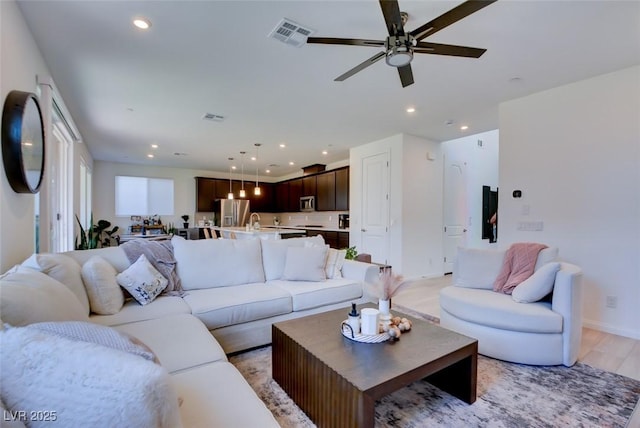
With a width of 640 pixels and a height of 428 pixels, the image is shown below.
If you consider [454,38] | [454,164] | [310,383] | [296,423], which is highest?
[454,38]

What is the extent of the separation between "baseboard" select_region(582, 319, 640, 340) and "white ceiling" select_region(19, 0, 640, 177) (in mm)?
2546

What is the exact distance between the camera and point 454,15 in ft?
5.49

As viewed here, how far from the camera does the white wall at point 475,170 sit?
6.05 metres

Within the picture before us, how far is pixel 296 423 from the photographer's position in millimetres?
1646

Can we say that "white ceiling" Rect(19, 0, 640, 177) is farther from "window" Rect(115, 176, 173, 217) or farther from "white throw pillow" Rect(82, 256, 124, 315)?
"window" Rect(115, 176, 173, 217)

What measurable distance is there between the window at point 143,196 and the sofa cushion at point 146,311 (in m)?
6.22

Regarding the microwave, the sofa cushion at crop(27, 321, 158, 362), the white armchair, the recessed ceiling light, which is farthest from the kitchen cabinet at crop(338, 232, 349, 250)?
the sofa cushion at crop(27, 321, 158, 362)

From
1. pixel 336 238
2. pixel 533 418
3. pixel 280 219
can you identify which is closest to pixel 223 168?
pixel 280 219

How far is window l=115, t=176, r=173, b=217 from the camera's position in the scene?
7504 millimetres

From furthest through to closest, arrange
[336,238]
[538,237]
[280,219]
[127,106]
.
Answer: [280,219]
[336,238]
[127,106]
[538,237]

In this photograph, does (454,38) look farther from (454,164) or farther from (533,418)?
(454,164)

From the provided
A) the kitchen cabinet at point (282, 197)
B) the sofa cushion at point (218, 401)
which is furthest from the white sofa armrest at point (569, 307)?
the kitchen cabinet at point (282, 197)

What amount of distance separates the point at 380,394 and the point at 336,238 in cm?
514

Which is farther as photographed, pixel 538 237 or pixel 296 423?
pixel 538 237
